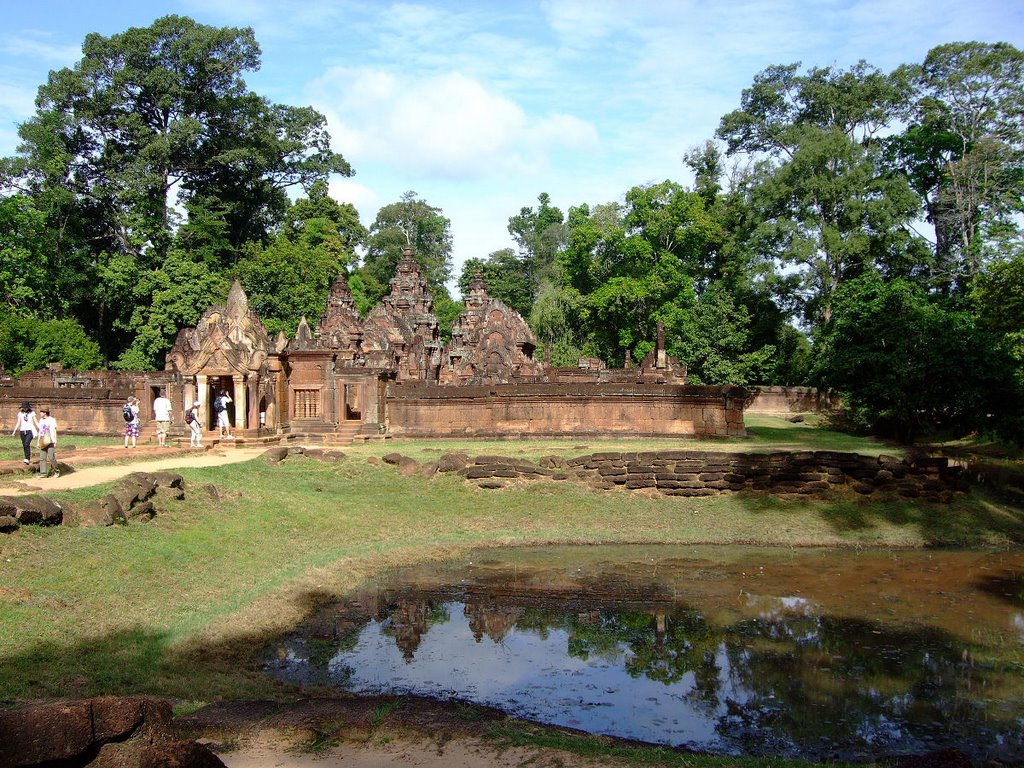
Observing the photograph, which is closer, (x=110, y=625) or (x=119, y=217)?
(x=110, y=625)

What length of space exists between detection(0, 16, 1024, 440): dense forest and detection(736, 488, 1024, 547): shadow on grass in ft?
53.3

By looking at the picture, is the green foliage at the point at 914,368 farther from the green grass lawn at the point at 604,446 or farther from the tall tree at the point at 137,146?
the tall tree at the point at 137,146

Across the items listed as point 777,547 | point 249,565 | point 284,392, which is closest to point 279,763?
point 249,565

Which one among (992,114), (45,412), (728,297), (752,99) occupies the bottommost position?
(45,412)

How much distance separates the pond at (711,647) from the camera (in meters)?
7.87

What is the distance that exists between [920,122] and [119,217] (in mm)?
43308

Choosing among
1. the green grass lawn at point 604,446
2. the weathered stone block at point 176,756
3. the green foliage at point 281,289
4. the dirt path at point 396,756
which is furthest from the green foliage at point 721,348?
the weathered stone block at point 176,756

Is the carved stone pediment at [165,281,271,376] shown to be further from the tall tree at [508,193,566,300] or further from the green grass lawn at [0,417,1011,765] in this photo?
the tall tree at [508,193,566,300]

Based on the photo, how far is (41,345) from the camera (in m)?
41.3

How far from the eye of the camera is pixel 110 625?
361 inches

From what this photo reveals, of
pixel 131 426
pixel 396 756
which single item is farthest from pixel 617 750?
pixel 131 426

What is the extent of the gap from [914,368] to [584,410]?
9.46m

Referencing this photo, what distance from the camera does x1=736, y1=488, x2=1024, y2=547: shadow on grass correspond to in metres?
16.0

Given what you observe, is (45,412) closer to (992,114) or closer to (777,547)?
(777,547)
